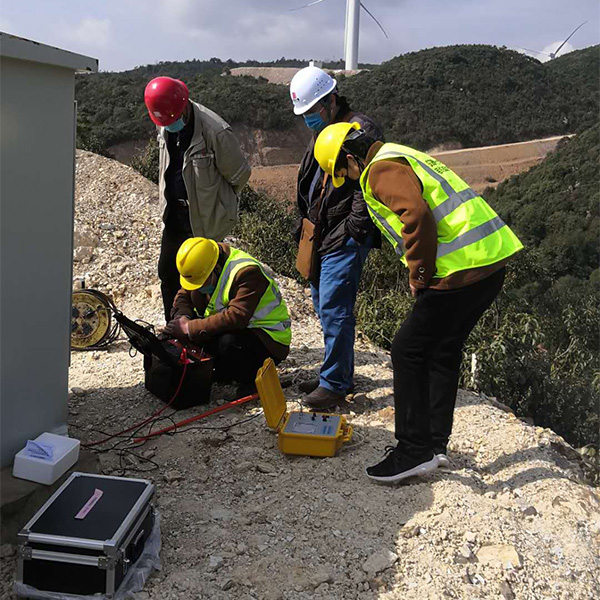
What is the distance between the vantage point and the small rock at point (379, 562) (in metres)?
2.73

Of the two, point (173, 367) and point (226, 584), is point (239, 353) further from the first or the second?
point (226, 584)

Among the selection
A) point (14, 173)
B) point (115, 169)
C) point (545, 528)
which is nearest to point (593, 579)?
point (545, 528)

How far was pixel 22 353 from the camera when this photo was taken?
2.96m

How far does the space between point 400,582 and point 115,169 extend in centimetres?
737

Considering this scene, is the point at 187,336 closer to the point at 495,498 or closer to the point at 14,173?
the point at 14,173

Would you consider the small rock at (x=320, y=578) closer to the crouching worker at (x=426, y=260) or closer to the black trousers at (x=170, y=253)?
the crouching worker at (x=426, y=260)

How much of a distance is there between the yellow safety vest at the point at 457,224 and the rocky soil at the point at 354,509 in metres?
1.11

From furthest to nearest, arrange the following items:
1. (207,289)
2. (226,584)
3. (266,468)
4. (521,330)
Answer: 1. (521,330)
2. (207,289)
3. (266,468)
4. (226,584)

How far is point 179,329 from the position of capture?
13.9ft

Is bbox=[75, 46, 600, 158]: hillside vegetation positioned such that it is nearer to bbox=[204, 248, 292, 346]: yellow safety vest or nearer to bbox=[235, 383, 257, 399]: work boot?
bbox=[204, 248, 292, 346]: yellow safety vest

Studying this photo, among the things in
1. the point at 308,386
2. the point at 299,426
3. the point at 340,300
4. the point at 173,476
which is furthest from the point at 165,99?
the point at 173,476

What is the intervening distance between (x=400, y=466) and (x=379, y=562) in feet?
1.92

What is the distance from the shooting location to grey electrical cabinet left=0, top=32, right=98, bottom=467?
2.74 meters

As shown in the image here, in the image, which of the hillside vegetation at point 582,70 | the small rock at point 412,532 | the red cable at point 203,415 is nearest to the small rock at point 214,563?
the small rock at point 412,532
